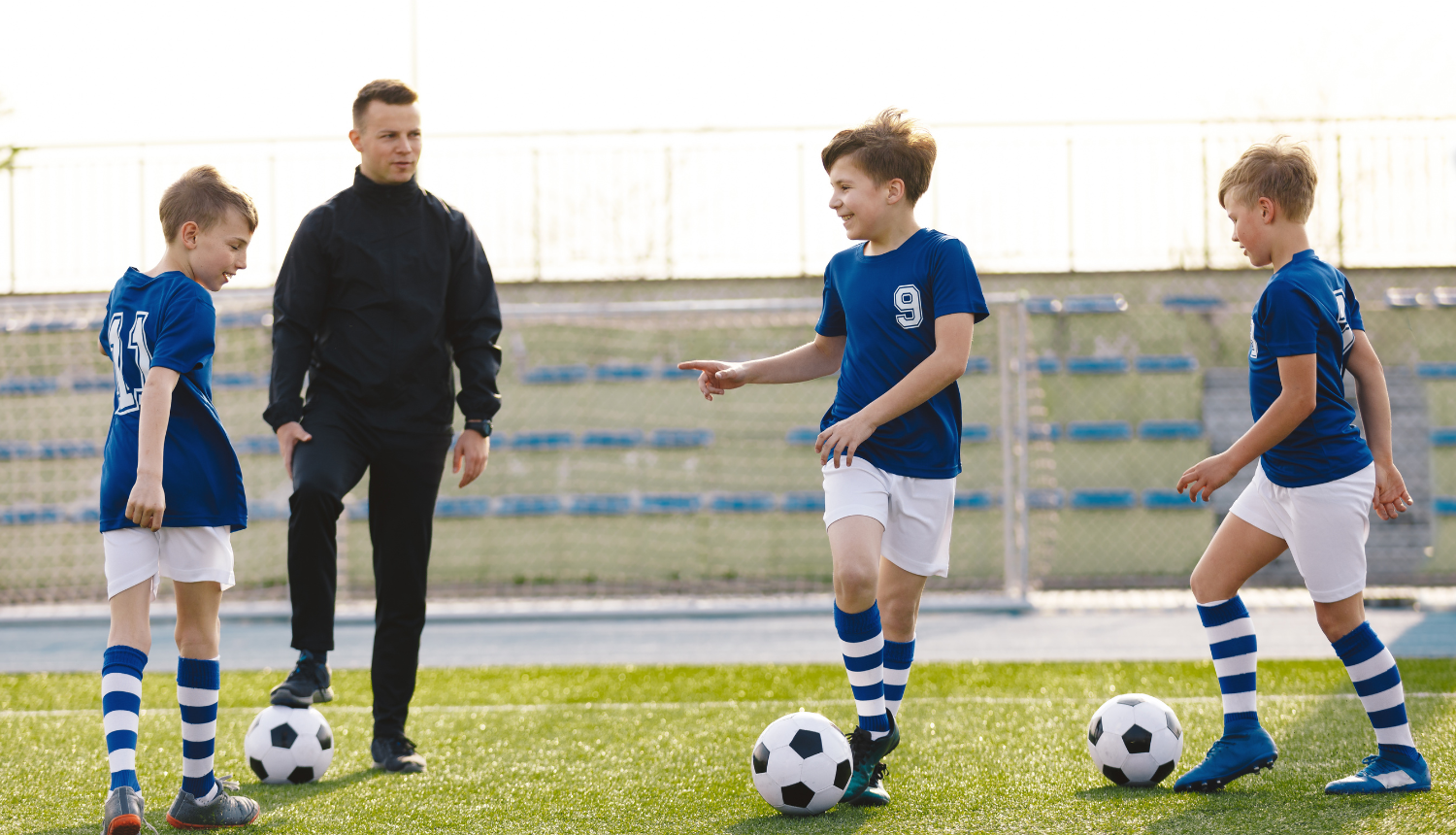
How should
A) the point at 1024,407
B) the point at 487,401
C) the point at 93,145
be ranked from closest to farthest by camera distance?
1. the point at 487,401
2. the point at 1024,407
3. the point at 93,145

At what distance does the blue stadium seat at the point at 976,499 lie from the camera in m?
10.5

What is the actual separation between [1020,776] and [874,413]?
1194 mm

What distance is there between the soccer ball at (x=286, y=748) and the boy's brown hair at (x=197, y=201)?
139 centimetres

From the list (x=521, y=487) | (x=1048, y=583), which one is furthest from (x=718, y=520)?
(x=1048, y=583)

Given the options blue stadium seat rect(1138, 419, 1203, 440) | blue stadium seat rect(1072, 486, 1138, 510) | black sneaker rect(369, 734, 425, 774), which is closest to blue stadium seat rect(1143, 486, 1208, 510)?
blue stadium seat rect(1072, 486, 1138, 510)

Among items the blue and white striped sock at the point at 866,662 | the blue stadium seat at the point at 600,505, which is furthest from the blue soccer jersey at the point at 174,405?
the blue stadium seat at the point at 600,505

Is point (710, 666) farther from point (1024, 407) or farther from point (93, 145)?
point (93, 145)

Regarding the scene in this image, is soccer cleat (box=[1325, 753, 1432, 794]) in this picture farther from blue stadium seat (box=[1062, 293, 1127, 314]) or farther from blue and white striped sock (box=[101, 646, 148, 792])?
blue stadium seat (box=[1062, 293, 1127, 314])

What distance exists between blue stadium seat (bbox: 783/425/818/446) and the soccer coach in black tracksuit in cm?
715

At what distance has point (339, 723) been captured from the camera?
4.53 metres

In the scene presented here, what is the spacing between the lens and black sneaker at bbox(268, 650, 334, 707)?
11.6 ft

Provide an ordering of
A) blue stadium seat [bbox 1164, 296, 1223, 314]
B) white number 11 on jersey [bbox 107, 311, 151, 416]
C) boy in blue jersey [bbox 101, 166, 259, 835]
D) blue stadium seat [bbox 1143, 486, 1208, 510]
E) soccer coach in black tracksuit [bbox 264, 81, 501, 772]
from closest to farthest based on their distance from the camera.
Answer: boy in blue jersey [bbox 101, 166, 259, 835], white number 11 on jersey [bbox 107, 311, 151, 416], soccer coach in black tracksuit [bbox 264, 81, 501, 772], blue stadium seat [bbox 1143, 486, 1208, 510], blue stadium seat [bbox 1164, 296, 1223, 314]

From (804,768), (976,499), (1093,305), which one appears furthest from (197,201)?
(1093,305)

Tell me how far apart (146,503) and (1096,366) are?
31.9 feet
